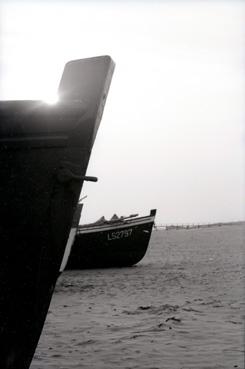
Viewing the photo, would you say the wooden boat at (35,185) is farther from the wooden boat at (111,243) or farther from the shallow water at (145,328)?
the wooden boat at (111,243)

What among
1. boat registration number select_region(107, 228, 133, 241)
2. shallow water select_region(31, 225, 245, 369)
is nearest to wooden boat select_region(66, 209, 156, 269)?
boat registration number select_region(107, 228, 133, 241)

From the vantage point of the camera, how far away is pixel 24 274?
2.25m

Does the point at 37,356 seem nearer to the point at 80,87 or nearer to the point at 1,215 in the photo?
the point at 1,215

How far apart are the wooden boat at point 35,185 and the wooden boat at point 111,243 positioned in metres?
14.7

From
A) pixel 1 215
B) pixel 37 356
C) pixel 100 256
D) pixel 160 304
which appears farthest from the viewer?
pixel 100 256

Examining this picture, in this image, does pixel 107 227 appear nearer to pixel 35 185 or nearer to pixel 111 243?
pixel 111 243

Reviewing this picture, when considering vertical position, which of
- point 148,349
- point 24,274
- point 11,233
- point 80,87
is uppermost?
point 80,87

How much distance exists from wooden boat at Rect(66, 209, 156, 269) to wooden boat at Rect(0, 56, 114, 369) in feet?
48.1

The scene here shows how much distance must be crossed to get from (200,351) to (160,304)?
372 centimetres

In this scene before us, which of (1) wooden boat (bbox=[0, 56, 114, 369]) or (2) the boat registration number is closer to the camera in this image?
(1) wooden boat (bbox=[0, 56, 114, 369])

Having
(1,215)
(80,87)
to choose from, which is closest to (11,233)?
(1,215)

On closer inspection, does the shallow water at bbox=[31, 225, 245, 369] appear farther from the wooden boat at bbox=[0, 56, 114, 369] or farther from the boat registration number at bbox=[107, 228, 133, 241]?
the boat registration number at bbox=[107, 228, 133, 241]

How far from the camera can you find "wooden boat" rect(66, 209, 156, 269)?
17.2 meters

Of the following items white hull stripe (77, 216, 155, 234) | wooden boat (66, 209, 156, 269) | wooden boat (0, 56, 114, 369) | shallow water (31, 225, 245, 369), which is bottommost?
wooden boat (66, 209, 156, 269)
